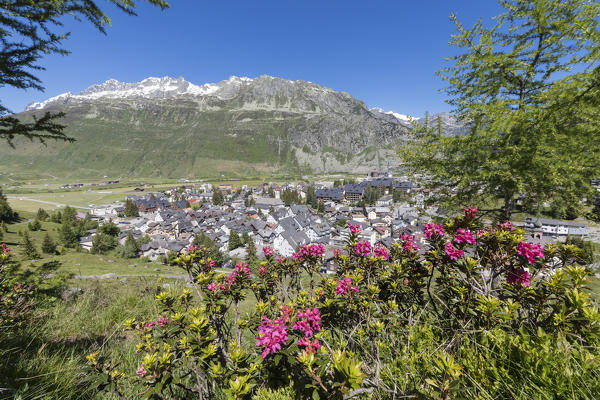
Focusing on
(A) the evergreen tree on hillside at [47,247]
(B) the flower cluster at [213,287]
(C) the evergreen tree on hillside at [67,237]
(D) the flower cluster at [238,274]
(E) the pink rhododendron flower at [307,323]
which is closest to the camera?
(E) the pink rhododendron flower at [307,323]

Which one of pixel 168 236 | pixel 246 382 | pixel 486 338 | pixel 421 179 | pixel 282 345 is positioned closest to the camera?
pixel 246 382

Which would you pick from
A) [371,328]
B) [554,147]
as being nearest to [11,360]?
[371,328]

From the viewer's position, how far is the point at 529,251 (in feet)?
8.66

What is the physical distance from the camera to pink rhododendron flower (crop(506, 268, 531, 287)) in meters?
2.57

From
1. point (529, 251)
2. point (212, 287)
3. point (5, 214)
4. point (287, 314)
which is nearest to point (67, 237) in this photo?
point (5, 214)

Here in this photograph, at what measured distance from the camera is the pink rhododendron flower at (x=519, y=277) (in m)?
2.57

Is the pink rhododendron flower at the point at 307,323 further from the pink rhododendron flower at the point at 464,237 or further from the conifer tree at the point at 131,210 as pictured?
the conifer tree at the point at 131,210

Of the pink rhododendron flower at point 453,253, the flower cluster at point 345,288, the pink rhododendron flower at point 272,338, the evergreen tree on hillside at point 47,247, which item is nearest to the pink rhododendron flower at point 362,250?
the flower cluster at point 345,288

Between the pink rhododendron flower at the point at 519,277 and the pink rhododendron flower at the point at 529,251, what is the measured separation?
0.50 ft

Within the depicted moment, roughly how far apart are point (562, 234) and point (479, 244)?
9854cm

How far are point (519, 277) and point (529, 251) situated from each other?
0.33 meters

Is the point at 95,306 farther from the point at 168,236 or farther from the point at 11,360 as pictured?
the point at 168,236

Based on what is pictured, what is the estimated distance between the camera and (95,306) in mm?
6367

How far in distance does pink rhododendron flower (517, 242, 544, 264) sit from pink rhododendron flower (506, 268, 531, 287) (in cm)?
15
